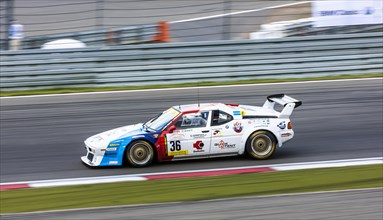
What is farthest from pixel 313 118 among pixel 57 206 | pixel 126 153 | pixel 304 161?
pixel 57 206

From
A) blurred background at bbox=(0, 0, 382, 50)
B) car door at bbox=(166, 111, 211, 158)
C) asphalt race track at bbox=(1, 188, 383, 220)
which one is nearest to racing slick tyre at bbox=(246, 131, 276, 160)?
car door at bbox=(166, 111, 211, 158)

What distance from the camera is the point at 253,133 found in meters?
11.9

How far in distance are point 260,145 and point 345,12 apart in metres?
7.80

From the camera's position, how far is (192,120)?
1190 centimetres

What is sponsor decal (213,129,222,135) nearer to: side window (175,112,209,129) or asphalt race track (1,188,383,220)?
side window (175,112,209,129)

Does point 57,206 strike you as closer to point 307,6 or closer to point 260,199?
point 260,199

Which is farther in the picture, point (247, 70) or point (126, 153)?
point (247, 70)

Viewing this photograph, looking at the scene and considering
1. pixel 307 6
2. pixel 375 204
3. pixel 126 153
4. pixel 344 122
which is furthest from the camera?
pixel 307 6

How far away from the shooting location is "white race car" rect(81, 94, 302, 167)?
11625 millimetres

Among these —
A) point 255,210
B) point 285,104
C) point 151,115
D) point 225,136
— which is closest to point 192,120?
point 225,136

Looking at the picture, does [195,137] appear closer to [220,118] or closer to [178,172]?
[220,118]

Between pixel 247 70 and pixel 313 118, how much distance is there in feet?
11.5

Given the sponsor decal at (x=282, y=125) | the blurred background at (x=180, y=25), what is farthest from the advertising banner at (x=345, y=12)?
the sponsor decal at (x=282, y=125)

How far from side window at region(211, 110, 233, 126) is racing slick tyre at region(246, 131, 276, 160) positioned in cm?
49
